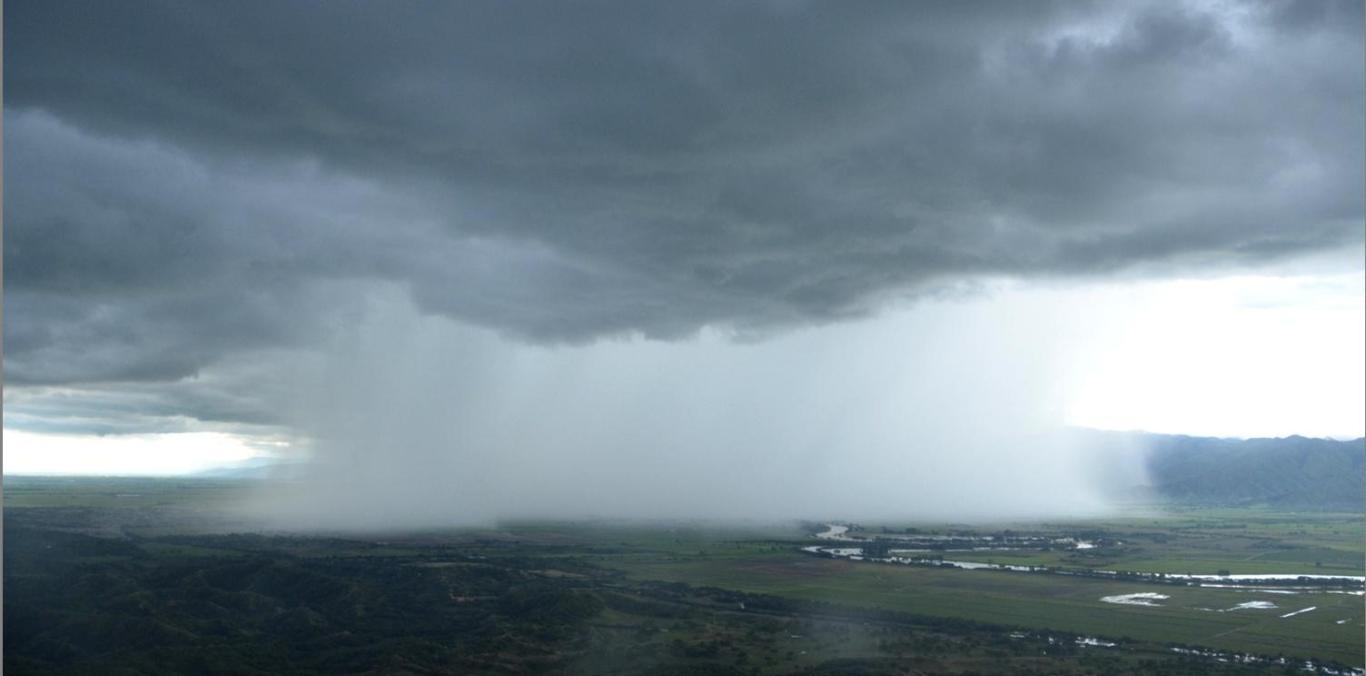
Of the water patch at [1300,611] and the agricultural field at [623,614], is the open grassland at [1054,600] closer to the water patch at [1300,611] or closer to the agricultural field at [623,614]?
the agricultural field at [623,614]

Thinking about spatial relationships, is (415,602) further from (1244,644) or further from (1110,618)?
(1244,644)

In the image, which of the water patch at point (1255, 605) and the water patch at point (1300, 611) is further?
the water patch at point (1255, 605)

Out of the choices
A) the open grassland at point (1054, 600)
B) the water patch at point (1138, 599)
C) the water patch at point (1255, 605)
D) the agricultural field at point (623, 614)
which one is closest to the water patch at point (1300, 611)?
the agricultural field at point (623, 614)

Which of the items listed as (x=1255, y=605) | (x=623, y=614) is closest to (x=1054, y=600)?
(x=1255, y=605)

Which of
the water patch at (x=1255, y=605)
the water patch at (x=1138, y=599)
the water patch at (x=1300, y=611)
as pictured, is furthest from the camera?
the water patch at (x=1138, y=599)

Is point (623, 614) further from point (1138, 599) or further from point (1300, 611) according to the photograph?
point (1300, 611)

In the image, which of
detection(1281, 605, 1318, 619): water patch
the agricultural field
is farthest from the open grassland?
detection(1281, 605, 1318, 619): water patch

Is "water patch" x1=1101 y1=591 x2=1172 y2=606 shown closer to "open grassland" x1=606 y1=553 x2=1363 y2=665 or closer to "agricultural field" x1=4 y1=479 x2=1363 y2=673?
"agricultural field" x1=4 y1=479 x2=1363 y2=673

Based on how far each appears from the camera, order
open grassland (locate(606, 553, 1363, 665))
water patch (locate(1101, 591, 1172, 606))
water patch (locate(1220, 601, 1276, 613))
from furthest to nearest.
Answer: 1. water patch (locate(1101, 591, 1172, 606))
2. water patch (locate(1220, 601, 1276, 613))
3. open grassland (locate(606, 553, 1363, 665))

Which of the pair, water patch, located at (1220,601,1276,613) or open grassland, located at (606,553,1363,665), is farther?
water patch, located at (1220,601,1276,613)

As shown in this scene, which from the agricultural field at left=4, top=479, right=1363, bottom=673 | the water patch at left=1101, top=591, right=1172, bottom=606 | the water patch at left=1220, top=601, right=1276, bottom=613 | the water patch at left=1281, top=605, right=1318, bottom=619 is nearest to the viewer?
the agricultural field at left=4, top=479, right=1363, bottom=673

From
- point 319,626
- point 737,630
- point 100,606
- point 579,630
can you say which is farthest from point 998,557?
point 100,606
